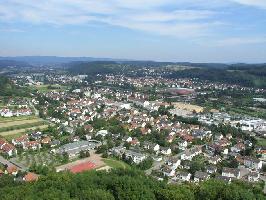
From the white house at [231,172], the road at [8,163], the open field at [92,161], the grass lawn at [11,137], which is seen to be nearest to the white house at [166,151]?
the open field at [92,161]

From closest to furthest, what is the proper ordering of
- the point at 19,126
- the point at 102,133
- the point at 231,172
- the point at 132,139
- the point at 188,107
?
the point at 231,172, the point at 132,139, the point at 102,133, the point at 19,126, the point at 188,107

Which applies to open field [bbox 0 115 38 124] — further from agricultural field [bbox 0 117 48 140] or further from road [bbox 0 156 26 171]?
road [bbox 0 156 26 171]

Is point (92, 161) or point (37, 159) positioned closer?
point (37, 159)

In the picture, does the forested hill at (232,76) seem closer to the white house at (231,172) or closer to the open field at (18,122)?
the open field at (18,122)

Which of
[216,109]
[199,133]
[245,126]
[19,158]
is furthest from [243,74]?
[19,158]

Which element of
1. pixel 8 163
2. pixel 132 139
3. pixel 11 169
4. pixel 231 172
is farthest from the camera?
pixel 132 139

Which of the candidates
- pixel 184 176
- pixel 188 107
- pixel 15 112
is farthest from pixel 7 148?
pixel 188 107

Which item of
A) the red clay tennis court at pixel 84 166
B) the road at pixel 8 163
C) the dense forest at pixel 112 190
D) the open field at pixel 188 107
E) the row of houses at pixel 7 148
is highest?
the dense forest at pixel 112 190

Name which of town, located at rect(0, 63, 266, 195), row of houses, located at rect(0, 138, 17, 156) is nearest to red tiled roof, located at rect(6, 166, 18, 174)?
town, located at rect(0, 63, 266, 195)

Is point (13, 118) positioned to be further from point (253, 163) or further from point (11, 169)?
point (253, 163)

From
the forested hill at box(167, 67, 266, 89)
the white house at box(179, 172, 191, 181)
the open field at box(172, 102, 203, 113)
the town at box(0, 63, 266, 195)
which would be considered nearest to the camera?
the white house at box(179, 172, 191, 181)
